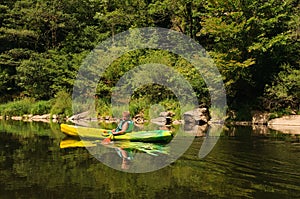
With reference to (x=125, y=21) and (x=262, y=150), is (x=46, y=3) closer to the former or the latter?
(x=125, y=21)

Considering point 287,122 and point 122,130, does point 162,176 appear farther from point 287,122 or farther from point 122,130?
point 287,122

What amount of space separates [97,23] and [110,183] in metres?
25.4

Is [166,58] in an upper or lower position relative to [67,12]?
lower

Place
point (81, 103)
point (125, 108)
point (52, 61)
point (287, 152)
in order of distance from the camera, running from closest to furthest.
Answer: point (287, 152)
point (125, 108)
point (81, 103)
point (52, 61)

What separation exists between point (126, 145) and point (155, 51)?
47.2 ft

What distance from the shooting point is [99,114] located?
2238 cm

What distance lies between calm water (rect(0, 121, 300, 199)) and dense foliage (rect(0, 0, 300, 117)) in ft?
31.4

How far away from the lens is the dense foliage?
18.2m

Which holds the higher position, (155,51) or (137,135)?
(155,51)

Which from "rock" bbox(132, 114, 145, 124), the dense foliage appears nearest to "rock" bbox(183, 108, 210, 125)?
the dense foliage

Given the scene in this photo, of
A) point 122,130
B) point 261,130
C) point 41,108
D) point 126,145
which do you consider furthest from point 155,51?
point 126,145

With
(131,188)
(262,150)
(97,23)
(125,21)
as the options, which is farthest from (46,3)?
(131,188)

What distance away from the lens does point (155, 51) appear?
941 inches

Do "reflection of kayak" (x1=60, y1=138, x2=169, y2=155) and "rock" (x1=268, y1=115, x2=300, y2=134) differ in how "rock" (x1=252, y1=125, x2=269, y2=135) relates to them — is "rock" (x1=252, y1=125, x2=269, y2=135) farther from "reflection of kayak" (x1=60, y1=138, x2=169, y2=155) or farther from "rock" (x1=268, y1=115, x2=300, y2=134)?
"reflection of kayak" (x1=60, y1=138, x2=169, y2=155)
